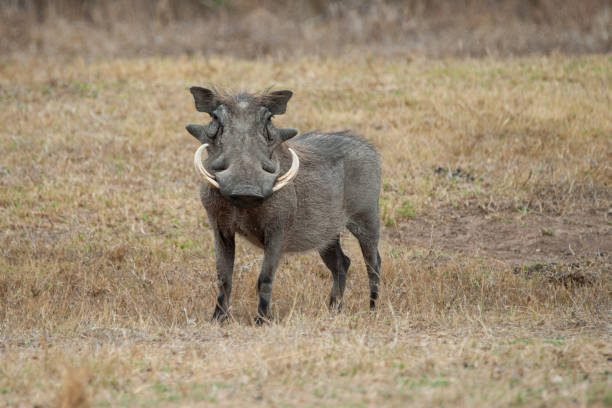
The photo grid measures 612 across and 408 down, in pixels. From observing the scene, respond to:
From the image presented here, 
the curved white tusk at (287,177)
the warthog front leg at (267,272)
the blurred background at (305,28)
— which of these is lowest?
the warthog front leg at (267,272)

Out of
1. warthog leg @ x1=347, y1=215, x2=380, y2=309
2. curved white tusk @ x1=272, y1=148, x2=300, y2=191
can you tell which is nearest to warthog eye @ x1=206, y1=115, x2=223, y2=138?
curved white tusk @ x1=272, y1=148, x2=300, y2=191

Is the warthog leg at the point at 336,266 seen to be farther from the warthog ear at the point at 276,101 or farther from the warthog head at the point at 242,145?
the warthog ear at the point at 276,101

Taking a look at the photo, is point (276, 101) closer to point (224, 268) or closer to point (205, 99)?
point (205, 99)

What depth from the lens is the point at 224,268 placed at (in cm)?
517

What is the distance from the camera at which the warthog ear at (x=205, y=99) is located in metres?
4.92

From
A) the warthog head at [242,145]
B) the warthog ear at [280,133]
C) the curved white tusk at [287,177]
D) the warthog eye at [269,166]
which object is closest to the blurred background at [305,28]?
the warthog head at [242,145]

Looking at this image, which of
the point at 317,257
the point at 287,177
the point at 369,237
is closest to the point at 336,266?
the point at 369,237

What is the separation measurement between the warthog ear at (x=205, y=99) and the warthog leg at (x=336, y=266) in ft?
5.70

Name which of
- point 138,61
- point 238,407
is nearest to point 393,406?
point 238,407

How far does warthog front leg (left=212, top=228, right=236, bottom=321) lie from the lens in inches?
203

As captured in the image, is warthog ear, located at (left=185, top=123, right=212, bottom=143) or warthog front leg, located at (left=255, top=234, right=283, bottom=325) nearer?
warthog ear, located at (left=185, top=123, right=212, bottom=143)

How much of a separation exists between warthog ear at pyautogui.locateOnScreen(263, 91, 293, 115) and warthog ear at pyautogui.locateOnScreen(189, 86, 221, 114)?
0.33 meters

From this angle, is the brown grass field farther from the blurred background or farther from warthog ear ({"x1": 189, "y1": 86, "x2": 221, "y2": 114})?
warthog ear ({"x1": 189, "y1": 86, "x2": 221, "y2": 114})

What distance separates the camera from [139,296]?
19.1 ft
